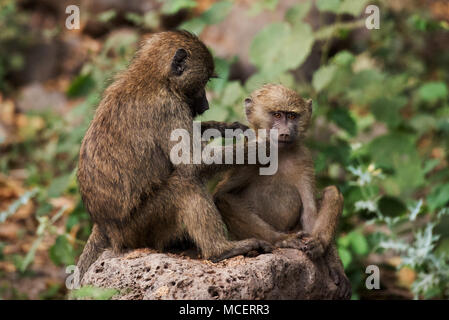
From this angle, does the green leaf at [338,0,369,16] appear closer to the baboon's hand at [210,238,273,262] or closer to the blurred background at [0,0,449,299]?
the blurred background at [0,0,449,299]

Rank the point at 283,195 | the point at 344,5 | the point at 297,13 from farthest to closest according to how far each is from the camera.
Result: the point at 297,13 → the point at 344,5 → the point at 283,195

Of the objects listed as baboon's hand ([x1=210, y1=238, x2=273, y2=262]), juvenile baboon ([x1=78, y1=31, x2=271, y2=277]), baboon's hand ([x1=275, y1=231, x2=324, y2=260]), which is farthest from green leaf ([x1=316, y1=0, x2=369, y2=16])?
baboon's hand ([x1=210, y1=238, x2=273, y2=262])

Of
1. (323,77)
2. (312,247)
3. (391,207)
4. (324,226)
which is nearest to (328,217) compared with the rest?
(324,226)

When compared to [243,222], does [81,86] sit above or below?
above

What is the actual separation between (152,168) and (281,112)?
1.14 meters

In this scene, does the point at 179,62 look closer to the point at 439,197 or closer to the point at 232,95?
the point at 232,95

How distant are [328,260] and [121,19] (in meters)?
9.12

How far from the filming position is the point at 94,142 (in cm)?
473

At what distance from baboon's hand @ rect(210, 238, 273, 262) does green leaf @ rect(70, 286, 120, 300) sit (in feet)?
2.64

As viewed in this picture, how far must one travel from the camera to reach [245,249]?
4.55m

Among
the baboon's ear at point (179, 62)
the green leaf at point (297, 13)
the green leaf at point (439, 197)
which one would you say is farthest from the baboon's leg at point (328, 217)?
the green leaf at point (297, 13)

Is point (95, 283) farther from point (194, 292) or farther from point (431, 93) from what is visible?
point (431, 93)

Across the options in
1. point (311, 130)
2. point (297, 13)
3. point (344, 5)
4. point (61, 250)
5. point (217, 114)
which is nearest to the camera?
point (61, 250)
